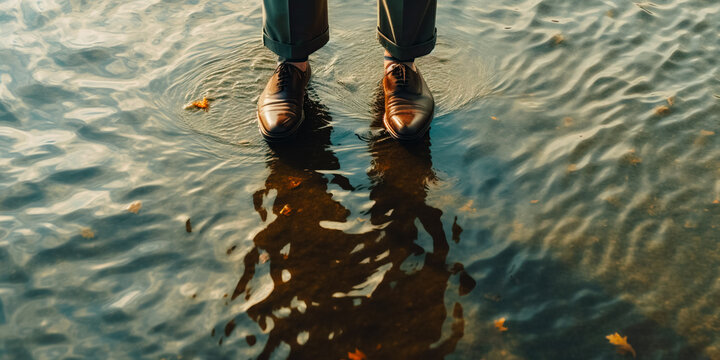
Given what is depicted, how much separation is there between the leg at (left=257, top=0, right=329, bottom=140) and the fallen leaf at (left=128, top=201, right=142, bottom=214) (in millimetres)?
800

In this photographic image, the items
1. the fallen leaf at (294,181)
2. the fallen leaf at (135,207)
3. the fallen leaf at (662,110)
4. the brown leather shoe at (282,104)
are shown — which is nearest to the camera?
the fallen leaf at (135,207)

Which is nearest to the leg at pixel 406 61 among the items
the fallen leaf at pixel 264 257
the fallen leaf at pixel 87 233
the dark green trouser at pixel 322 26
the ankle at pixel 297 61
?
the dark green trouser at pixel 322 26

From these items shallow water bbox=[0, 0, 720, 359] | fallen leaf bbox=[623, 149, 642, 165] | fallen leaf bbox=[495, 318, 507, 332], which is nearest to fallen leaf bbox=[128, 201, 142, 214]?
shallow water bbox=[0, 0, 720, 359]

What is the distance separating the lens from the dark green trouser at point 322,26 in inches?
122

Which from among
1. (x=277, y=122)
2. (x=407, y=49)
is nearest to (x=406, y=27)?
(x=407, y=49)

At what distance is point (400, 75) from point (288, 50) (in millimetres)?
690

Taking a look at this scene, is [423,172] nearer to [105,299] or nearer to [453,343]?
[453,343]

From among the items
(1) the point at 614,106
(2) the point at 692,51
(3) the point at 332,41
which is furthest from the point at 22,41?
(2) the point at 692,51

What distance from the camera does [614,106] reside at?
11.7ft

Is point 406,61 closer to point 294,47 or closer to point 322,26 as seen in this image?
point 322,26

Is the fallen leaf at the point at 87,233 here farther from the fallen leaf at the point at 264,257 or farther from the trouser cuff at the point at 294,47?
the trouser cuff at the point at 294,47

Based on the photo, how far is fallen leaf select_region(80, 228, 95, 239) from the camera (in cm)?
278

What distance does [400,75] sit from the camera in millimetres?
3395

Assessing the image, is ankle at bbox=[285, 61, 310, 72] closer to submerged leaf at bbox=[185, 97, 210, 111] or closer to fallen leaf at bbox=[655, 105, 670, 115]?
submerged leaf at bbox=[185, 97, 210, 111]
